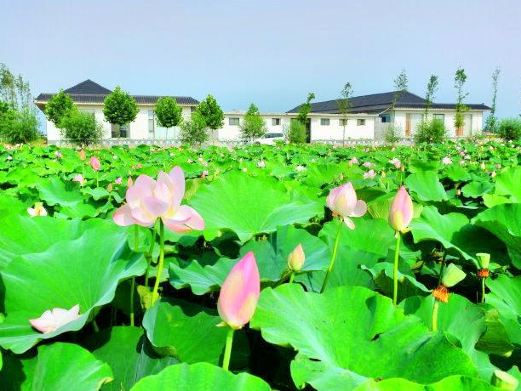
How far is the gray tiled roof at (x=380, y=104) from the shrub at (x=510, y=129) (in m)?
16.2

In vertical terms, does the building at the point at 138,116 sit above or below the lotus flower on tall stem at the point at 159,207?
above

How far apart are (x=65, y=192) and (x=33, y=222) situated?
1104 millimetres

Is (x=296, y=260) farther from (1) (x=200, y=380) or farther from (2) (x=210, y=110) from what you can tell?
(2) (x=210, y=110)

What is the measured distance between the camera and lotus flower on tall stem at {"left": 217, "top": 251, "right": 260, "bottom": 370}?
476mm

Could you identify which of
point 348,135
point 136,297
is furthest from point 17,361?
point 348,135

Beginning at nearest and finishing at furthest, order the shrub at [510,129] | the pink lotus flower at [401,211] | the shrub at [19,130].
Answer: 1. the pink lotus flower at [401,211]
2. the shrub at [510,129]
3. the shrub at [19,130]

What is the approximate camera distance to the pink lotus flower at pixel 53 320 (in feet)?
1.92

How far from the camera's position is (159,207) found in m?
0.63

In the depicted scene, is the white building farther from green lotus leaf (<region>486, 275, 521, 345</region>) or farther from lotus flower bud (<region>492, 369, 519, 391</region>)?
lotus flower bud (<region>492, 369, 519, 391</region>)

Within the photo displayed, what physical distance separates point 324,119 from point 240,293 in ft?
127

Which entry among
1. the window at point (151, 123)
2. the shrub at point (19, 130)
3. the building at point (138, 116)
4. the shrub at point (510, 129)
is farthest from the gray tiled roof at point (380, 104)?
the shrub at point (19, 130)

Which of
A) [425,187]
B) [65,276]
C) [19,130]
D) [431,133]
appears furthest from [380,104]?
[65,276]

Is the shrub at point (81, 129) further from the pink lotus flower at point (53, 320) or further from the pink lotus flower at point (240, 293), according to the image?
the pink lotus flower at point (240, 293)

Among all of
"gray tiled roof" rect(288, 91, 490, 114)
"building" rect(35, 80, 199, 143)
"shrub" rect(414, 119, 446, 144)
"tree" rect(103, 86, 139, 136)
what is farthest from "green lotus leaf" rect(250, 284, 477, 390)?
"gray tiled roof" rect(288, 91, 490, 114)
